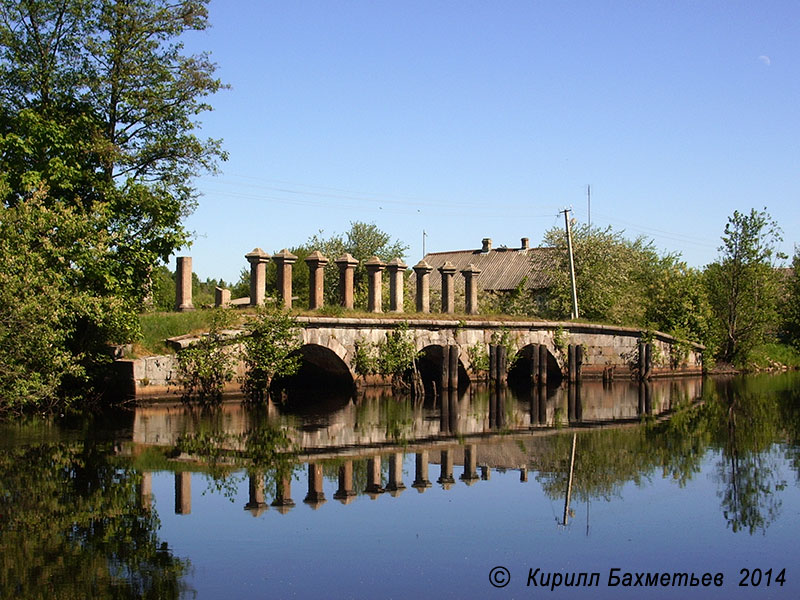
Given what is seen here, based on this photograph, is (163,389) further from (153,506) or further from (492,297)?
(492,297)

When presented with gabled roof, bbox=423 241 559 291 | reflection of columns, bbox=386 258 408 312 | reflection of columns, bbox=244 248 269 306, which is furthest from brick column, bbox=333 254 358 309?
gabled roof, bbox=423 241 559 291

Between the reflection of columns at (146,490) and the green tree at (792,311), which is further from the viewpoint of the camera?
the green tree at (792,311)

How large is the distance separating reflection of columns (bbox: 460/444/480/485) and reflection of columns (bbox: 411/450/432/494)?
0.50m

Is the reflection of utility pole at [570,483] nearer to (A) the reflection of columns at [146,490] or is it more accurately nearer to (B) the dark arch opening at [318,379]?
(A) the reflection of columns at [146,490]

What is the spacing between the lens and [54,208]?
18750 mm

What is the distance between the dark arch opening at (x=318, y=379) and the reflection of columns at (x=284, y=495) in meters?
12.8

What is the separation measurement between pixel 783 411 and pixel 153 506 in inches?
617

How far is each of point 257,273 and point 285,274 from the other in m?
0.88

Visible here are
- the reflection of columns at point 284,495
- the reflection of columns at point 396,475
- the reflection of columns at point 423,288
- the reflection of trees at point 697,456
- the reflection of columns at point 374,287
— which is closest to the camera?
the reflection of columns at point 284,495

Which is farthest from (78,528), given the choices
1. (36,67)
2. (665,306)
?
(665,306)

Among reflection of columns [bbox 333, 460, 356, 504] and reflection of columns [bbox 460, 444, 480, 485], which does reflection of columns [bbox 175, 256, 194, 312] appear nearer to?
reflection of columns [bbox 460, 444, 480, 485]

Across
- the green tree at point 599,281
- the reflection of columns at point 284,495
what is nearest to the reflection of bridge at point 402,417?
the reflection of columns at point 284,495

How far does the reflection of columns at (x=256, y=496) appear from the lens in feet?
31.5

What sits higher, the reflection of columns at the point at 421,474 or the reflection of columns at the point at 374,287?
the reflection of columns at the point at 374,287
